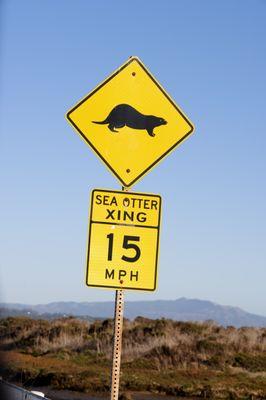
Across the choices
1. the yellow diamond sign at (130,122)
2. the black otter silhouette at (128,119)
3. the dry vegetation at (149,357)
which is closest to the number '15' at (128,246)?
the yellow diamond sign at (130,122)

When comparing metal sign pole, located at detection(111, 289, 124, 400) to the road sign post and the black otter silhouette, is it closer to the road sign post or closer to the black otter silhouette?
the road sign post

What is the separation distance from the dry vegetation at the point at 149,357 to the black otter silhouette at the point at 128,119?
47.7 ft

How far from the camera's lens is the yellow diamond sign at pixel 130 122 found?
721cm

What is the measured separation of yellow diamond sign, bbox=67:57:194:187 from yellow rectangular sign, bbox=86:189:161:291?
0.23 m

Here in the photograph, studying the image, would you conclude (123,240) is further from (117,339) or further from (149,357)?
(149,357)

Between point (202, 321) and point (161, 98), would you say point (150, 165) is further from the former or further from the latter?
point (202, 321)

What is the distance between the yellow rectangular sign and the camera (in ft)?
22.8

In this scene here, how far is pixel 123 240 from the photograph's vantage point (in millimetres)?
6996

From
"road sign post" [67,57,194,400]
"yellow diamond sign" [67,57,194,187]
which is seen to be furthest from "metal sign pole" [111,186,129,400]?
"yellow diamond sign" [67,57,194,187]

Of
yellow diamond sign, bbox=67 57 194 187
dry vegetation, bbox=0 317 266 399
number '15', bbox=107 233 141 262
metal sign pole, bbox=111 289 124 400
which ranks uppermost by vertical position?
yellow diamond sign, bbox=67 57 194 187

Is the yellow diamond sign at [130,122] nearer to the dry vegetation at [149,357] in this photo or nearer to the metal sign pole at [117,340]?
the metal sign pole at [117,340]

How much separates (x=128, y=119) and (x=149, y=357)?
21493 mm

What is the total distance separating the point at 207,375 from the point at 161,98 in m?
18.4

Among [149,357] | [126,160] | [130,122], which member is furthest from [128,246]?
[149,357]
